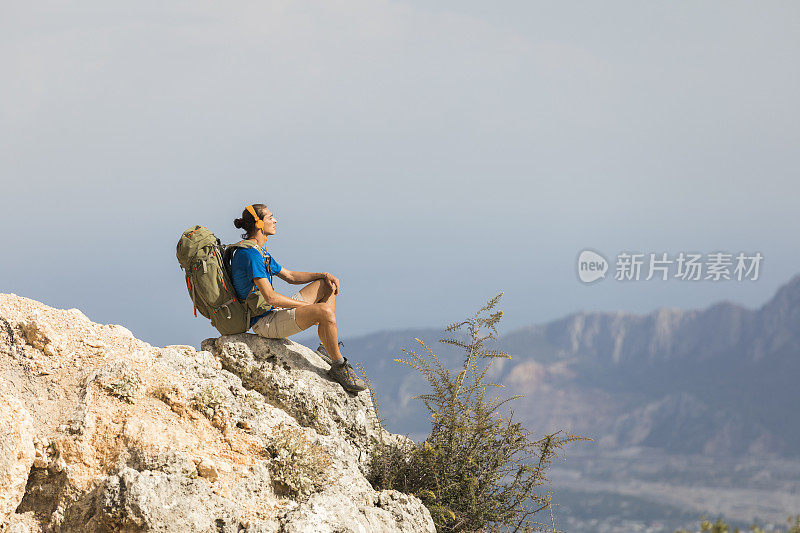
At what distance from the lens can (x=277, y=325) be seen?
8672 millimetres

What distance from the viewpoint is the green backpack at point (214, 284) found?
856 cm

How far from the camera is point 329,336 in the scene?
8.69 metres

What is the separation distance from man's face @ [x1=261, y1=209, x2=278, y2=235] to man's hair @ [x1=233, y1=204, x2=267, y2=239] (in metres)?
0.05

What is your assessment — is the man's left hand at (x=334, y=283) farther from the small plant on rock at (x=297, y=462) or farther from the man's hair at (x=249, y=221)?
the small plant on rock at (x=297, y=462)

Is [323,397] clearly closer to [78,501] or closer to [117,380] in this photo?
[117,380]

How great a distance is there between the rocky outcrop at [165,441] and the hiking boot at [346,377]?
10.9 inches

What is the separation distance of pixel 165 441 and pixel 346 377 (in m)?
2.47

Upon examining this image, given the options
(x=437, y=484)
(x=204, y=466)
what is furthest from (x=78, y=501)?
Result: (x=437, y=484)

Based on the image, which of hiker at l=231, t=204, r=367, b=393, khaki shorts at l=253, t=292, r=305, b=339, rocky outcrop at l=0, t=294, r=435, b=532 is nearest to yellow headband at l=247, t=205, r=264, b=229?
hiker at l=231, t=204, r=367, b=393

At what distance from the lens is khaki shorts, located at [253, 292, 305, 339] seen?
8.60 metres

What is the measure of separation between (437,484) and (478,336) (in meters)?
1.77

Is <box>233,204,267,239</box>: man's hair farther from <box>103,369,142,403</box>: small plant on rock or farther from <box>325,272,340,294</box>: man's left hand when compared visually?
<box>103,369,142,403</box>: small plant on rock

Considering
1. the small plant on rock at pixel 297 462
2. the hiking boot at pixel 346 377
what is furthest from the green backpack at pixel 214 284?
the small plant on rock at pixel 297 462

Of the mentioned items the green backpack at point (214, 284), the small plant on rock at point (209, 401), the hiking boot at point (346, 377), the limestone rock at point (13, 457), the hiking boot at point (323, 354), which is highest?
the green backpack at point (214, 284)
